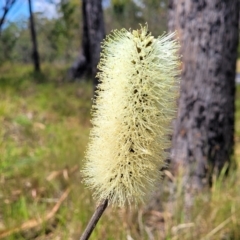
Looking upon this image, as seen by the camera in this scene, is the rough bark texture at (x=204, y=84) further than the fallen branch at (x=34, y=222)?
Yes

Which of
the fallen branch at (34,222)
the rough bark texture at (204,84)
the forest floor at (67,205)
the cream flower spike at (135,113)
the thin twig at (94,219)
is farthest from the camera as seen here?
the rough bark texture at (204,84)

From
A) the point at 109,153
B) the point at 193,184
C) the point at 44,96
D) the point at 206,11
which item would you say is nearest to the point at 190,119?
the point at 193,184

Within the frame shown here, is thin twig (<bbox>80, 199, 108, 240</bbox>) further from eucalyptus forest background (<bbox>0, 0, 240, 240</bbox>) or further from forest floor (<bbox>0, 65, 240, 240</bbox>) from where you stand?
eucalyptus forest background (<bbox>0, 0, 240, 240</bbox>)

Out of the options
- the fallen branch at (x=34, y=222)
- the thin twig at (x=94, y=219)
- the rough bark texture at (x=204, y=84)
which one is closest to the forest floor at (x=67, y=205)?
the fallen branch at (x=34, y=222)

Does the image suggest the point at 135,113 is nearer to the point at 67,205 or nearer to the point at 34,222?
the point at 34,222

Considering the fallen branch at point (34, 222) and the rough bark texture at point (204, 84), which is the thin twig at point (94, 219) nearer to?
the fallen branch at point (34, 222)

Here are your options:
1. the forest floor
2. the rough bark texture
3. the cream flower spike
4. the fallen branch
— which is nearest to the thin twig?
the cream flower spike

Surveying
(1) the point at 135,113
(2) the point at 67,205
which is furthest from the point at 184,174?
(1) the point at 135,113
